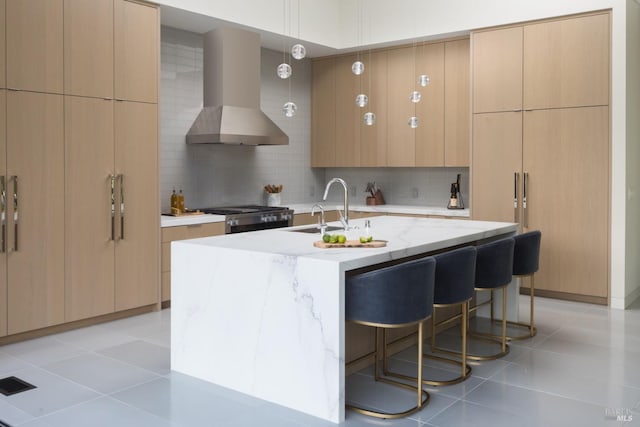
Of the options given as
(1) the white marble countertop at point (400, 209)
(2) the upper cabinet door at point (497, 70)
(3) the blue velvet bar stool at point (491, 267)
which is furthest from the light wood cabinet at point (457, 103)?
(3) the blue velvet bar stool at point (491, 267)

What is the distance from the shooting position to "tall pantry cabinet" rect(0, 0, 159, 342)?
179 inches

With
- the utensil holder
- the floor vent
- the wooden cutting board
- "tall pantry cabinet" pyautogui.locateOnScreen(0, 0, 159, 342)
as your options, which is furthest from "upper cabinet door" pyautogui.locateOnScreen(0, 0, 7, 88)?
the utensil holder

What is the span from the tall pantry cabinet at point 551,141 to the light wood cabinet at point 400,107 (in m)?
0.98

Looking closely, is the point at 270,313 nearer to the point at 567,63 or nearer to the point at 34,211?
the point at 34,211

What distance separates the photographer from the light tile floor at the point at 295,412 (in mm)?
3262

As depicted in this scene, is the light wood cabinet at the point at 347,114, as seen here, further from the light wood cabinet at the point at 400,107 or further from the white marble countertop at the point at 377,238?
the white marble countertop at the point at 377,238

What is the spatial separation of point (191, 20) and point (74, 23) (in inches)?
56.2

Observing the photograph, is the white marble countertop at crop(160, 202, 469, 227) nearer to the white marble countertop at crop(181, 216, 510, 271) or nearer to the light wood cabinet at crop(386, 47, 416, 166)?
the light wood cabinet at crop(386, 47, 416, 166)

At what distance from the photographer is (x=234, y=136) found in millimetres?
6176

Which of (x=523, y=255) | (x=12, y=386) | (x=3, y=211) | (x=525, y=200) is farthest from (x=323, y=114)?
(x=12, y=386)

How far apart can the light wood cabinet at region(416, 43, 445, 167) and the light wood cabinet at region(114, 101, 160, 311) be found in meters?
3.11

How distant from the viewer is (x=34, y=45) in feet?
15.2

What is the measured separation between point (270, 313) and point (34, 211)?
2264 millimetres

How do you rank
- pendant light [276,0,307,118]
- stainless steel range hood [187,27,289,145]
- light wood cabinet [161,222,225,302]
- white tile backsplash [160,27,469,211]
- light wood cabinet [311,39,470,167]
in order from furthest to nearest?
light wood cabinet [311,39,470,167] → white tile backsplash [160,27,469,211] → stainless steel range hood [187,27,289,145] → light wood cabinet [161,222,225,302] → pendant light [276,0,307,118]
